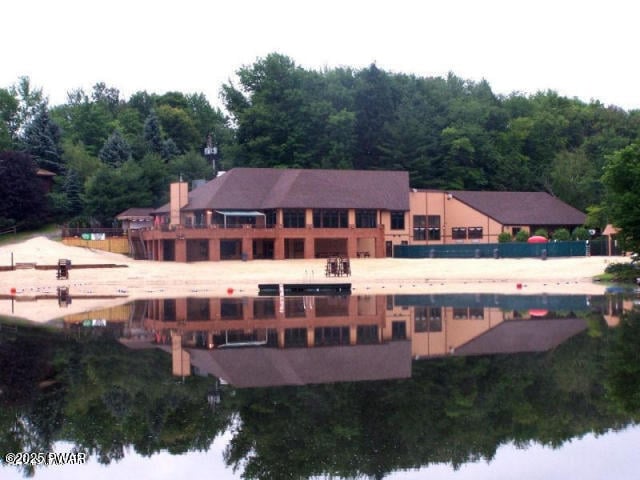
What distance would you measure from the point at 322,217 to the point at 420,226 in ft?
35.0

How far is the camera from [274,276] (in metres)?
56.7

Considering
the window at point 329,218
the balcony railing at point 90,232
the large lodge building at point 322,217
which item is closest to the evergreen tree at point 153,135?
the large lodge building at point 322,217

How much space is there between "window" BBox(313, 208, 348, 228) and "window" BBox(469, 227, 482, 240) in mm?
12563

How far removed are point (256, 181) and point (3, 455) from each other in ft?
210

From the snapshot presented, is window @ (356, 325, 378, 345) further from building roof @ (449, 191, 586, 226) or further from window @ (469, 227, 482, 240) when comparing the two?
window @ (469, 227, 482, 240)

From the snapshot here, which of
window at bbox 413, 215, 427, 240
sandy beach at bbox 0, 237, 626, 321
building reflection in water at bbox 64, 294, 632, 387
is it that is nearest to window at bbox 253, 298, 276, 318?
building reflection in water at bbox 64, 294, 632, 387

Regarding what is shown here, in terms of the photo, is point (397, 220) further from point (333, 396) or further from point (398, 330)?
point (333, 396)

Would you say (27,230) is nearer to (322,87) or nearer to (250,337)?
(322,87)

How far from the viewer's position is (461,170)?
301 feet

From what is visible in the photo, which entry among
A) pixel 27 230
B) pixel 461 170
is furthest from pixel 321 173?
pixel 27 230

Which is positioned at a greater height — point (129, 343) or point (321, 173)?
point (321, 173)

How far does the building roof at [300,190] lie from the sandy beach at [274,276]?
7743mm

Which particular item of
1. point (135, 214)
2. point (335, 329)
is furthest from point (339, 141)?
point (335, 329)

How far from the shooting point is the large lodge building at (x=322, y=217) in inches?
2749
